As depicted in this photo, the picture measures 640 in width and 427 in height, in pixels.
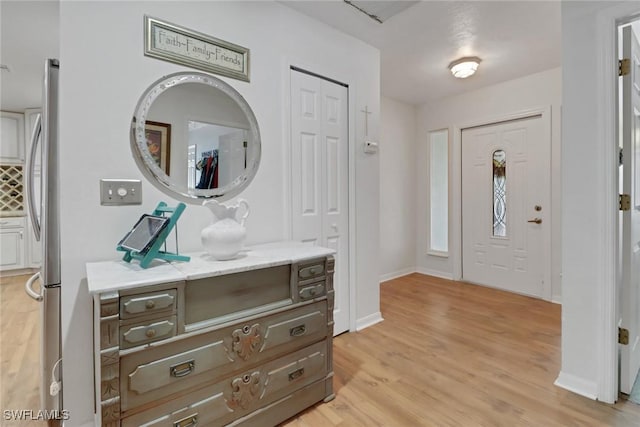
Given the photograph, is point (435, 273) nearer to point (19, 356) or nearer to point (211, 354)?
point (211, 354)

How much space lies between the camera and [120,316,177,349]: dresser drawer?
1.12 meters

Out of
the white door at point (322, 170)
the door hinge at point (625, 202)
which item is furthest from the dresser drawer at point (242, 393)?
the door hinge at point (625, 202)

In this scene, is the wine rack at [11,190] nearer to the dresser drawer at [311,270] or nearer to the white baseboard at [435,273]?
the dresser drawer at [311,270]

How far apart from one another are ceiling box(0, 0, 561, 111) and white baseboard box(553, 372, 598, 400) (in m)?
2.57

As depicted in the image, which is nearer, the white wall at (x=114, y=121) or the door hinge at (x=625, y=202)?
the white wall at (x=114, y=121)

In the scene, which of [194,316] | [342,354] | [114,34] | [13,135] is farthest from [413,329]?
[13,135]

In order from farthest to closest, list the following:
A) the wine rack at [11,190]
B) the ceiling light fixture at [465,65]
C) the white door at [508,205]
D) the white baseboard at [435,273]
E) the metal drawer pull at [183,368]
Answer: the wine rack at [11,190] < the white baseboard at [435,273] < the white door at [508,205] < the ceiling light fixture at [465,65] < the metal drawer pull at [183,368]

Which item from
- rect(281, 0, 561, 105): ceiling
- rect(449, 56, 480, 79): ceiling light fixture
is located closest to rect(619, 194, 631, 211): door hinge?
rect(281, 0, 561, 105): ceiling

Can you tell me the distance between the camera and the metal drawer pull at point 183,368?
1220 millimetres

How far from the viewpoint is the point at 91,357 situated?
4.91 ft

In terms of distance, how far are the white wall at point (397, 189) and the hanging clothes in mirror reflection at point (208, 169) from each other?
9.21 ft

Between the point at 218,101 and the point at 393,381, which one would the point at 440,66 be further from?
the point at 393,381

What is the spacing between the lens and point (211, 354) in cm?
131

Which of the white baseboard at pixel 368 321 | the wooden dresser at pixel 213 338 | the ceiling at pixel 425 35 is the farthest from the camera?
the white baseboard at pixel 368 321
